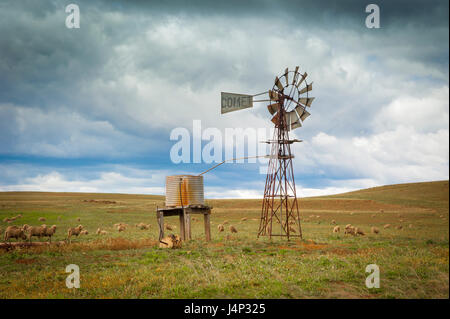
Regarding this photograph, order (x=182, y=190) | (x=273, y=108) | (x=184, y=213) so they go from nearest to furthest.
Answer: (x=184, y=213) < (x=182, y=190) < (x=273, y=108)

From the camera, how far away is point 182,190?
22.4m

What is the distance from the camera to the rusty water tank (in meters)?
22.3

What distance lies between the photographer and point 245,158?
77.2ft

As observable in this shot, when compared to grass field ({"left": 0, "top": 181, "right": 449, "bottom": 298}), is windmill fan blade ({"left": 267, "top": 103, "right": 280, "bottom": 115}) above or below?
above

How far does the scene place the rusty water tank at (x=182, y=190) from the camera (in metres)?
22.3

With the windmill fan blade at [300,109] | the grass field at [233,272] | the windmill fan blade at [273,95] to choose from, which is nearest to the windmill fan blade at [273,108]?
the windmill fan blade at [273,95]

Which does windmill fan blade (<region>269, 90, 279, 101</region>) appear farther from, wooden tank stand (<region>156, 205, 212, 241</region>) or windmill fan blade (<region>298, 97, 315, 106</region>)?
wooden tank stand (<region>156, 205, 212, 241</region>)

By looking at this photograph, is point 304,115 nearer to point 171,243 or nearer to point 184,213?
point 184,213

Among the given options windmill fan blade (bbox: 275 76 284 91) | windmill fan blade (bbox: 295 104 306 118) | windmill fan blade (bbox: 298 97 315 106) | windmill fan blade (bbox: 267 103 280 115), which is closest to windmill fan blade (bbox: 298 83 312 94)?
windmill fan blade (bbox: 298 97 315 106)

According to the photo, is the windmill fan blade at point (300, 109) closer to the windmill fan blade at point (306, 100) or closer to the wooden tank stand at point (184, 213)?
the windmill fan blade at point (306, 100)

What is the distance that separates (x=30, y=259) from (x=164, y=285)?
9155mm

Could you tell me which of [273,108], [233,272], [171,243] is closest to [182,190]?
[171,243]
